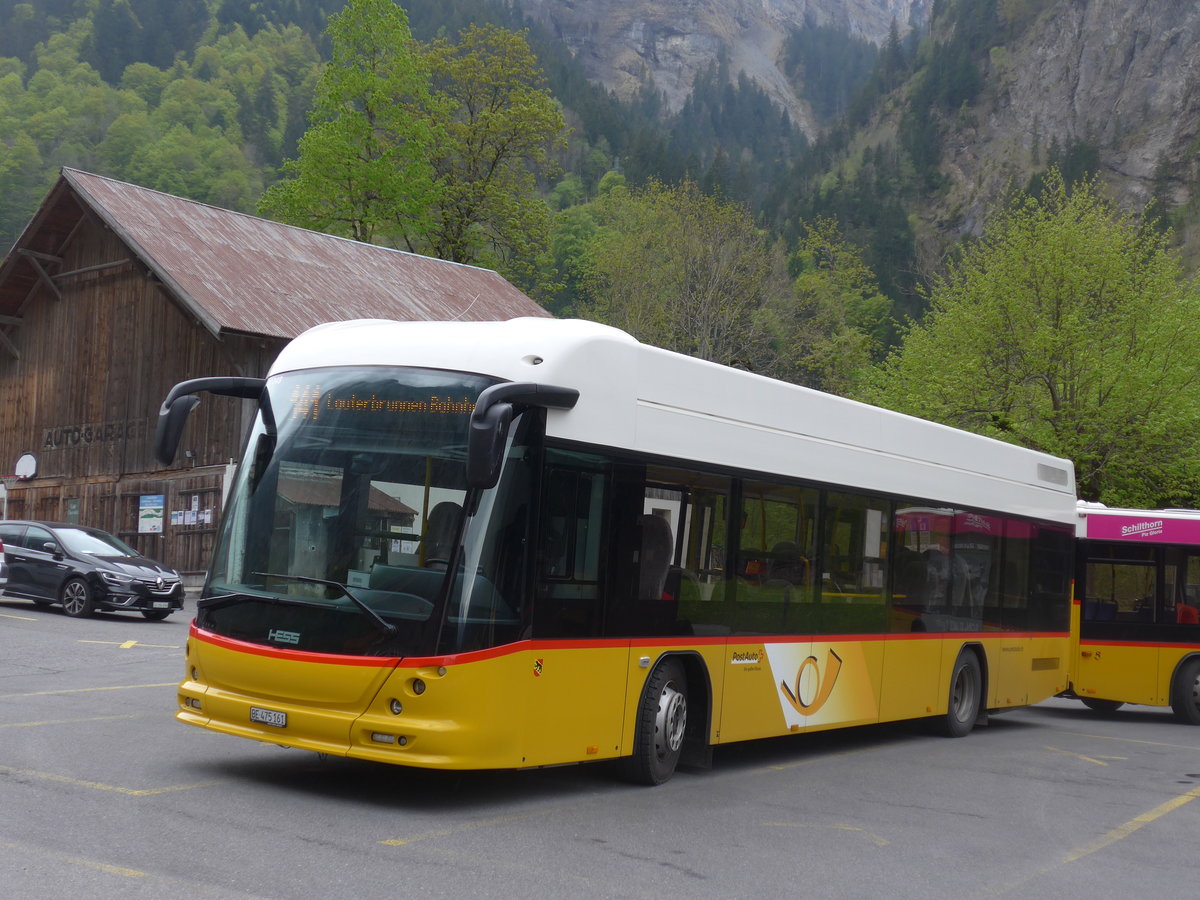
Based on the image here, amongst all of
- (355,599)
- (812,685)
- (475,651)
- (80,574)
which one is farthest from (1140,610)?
(80,574)

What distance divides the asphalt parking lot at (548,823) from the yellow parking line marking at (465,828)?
29 mm

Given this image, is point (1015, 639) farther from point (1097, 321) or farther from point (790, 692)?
point (1097, 321)

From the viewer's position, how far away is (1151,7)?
110688mm

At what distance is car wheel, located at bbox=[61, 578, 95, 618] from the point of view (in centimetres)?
2230

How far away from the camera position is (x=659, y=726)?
940cm

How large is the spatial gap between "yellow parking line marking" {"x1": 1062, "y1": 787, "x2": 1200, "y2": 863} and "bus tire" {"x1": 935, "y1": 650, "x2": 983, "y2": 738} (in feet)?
9.40

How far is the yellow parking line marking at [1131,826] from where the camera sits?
832 cm

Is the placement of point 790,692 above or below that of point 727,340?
below

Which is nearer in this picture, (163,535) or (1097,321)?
(163,535)

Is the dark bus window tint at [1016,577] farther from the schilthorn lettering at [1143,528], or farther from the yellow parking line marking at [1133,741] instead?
the schilthorn lettering at [1143,528]

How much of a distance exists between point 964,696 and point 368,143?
39.4m

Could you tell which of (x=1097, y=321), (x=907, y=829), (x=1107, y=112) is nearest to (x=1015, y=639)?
(x=907, y=829)

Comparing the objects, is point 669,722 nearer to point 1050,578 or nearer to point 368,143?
point 1050,578

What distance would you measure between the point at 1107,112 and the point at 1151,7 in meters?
9.09
